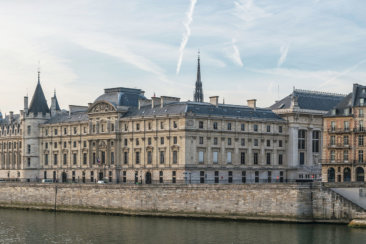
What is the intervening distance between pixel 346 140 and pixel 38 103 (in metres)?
60.8

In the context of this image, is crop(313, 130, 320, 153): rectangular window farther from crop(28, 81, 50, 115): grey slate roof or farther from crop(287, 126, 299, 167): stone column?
crop(28, 81, 50, 115): grey slate roof

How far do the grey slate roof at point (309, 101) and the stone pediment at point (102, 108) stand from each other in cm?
2586

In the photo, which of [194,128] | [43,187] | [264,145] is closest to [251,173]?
[264,145]

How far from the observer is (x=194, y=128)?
106750mm

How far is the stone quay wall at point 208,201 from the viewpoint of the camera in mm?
79250

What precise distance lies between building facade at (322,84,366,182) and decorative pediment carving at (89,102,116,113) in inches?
1386

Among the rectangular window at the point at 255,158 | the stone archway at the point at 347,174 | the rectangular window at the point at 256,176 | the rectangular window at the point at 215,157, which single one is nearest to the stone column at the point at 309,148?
the rectangular window at the point at 255,158

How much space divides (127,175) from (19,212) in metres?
18.3

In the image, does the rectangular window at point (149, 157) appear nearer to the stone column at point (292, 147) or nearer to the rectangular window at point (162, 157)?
the rectangular window at point (162, 157)

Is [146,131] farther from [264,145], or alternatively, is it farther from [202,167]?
[264,145]

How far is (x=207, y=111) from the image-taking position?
359 feet

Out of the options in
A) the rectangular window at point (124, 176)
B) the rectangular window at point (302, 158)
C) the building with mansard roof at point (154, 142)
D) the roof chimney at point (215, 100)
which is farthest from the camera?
the rectangular window at point (302, 158)

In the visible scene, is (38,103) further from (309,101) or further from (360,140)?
(360,140)

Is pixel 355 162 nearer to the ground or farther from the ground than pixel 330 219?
farther from the ground
